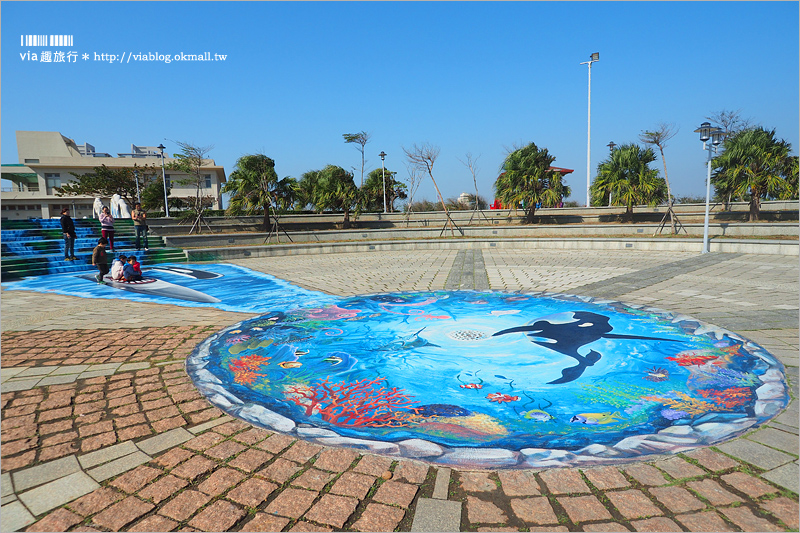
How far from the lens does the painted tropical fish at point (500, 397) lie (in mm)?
3643

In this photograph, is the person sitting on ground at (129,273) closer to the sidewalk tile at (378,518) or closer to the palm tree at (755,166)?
the sidewalk tile at (378,518)

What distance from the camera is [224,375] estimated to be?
13.8 feet

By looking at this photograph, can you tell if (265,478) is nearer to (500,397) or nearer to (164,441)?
(164,441)

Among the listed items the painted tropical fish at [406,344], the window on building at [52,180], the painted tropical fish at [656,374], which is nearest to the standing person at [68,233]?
the painted tropical fish at [406,344]

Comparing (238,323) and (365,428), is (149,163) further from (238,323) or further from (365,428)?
(365,428)

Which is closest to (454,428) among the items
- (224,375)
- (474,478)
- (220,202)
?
(474,478)

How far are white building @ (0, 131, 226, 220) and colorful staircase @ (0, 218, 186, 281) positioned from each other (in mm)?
23267

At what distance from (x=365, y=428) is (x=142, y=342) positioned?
3934mm

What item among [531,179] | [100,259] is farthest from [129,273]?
[531,179]

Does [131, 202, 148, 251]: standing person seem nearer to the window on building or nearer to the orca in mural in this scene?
the orca in mural

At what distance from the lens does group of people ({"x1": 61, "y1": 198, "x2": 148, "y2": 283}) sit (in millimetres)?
10539

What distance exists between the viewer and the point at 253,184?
21.0m

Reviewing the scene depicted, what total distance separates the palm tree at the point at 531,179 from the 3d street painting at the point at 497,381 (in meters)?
16.1

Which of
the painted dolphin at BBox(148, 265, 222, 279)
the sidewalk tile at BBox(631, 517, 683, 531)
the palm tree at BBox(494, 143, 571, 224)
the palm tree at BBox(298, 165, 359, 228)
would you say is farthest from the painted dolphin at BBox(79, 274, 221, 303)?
the palm tree at BBox(494, 143, 571, 224)
